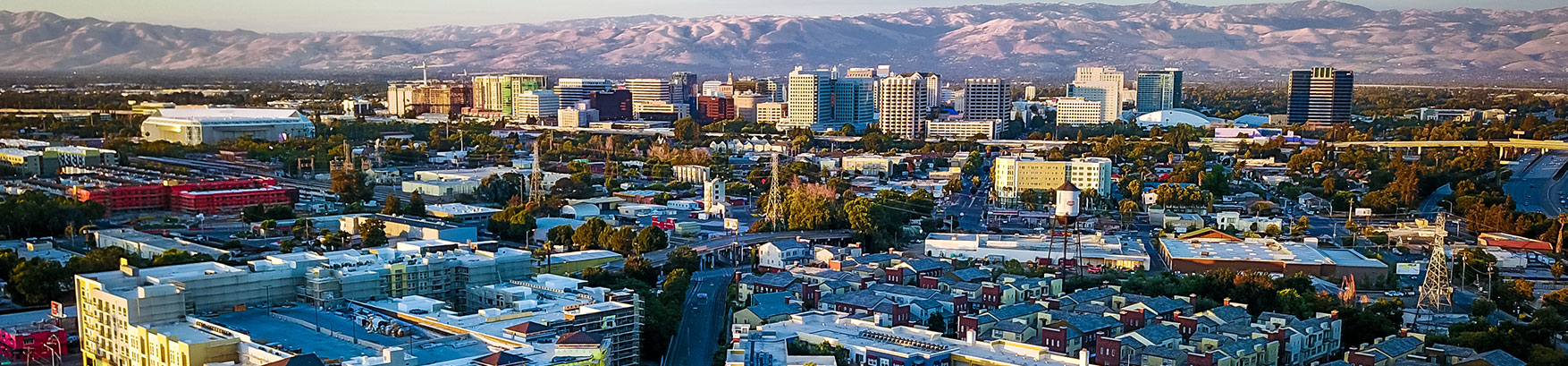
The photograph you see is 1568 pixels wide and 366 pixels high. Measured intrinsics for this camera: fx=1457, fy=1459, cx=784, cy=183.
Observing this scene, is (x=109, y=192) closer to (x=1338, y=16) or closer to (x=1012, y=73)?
(x=1012, y=73)

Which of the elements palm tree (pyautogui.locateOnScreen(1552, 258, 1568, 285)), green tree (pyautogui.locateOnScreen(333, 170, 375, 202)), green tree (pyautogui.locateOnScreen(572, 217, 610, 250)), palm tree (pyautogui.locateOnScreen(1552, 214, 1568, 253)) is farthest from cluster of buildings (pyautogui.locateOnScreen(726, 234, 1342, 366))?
green tree (pyautogui.locateOnScreen(333, 170, 375, 202))

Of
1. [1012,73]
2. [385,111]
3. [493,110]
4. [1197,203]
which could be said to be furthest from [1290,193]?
[1012,73]

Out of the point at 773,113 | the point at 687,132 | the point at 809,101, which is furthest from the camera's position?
the point at 773,113

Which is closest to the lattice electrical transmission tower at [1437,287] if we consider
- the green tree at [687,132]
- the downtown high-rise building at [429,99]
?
the green tree at [687,132]

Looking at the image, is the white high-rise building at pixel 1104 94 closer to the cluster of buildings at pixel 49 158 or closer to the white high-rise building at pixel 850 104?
the white high-rise building at pixel 850 104

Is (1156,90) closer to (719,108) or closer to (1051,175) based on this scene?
(719,108)

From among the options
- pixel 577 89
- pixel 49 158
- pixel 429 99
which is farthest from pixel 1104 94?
pixel 49 158

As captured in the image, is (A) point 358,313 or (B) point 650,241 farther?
(B) point 650,241
